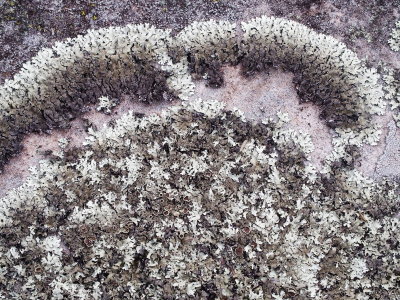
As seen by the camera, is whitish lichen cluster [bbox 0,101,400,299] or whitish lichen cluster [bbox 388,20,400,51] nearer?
whitish lichen cluster [bbox 0,101,400,299]

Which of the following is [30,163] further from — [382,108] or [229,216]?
[382,108]

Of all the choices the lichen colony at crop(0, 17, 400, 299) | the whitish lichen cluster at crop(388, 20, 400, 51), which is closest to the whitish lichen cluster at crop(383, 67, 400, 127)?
the lichen colony at crop(0, 17, 400, 299)

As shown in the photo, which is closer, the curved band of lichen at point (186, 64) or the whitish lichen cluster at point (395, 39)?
the curved band of lichen at point (186, 64)

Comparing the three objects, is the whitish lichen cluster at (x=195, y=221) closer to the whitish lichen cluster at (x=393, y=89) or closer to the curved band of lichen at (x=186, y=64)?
the curved band of lichen at (x=186, y=64)

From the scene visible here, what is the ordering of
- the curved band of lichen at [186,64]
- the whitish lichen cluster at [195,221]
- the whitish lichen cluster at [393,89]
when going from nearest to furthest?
the whitish lichen cluster at [195,221]
the curved band of lichen at [186,64]
the whitish lichen cluster at [393,89]

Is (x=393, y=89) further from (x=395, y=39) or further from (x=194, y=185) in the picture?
(x=194, y=185)

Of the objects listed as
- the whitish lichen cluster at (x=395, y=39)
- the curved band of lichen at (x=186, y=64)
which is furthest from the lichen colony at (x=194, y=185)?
the whitish lichen cluster at (x=395, y=39)

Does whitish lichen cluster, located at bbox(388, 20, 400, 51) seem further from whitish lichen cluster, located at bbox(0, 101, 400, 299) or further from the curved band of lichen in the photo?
whitish lichen cluster, located at bbox(0, 101, 400, 299)
